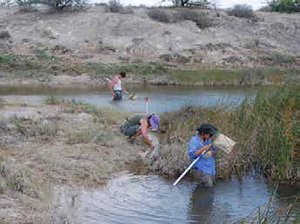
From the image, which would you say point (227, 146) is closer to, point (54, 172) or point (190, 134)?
point (190, 134)

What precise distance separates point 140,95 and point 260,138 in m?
12.4

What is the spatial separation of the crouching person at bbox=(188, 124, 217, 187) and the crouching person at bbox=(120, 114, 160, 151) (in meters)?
2.31

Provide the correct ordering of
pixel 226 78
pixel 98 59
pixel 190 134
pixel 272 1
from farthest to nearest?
pixel 272 1
pixel 98 59
pixel 226 78
pixel 190 134

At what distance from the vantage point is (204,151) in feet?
25.3

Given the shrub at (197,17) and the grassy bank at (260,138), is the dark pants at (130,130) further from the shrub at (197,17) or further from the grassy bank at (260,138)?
the shrub at (197,17)

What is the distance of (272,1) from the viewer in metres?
49.2

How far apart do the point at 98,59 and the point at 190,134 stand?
22214 mm

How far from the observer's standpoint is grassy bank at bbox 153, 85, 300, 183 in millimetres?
8461

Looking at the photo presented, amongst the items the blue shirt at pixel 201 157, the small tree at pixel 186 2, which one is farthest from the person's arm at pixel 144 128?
the small tree at pixel 186 2

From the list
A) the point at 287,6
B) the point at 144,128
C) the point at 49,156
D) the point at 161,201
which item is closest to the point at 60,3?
the point at 287,6

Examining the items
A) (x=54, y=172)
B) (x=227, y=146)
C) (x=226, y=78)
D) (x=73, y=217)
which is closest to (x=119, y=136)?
(x=54, y=172)

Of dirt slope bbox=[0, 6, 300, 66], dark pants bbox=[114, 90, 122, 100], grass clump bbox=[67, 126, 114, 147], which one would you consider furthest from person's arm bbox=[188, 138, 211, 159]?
dirt slope bbox=[0, 6, 300, 66]

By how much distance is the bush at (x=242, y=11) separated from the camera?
41.1m

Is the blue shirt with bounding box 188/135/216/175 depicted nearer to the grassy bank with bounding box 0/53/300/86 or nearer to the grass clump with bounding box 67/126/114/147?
the grass clump with bounding box 67/126/114/147
